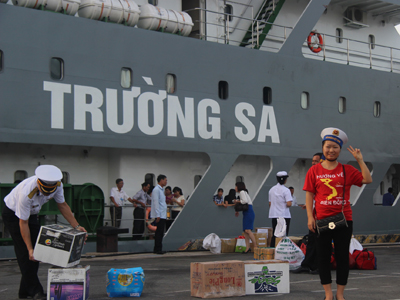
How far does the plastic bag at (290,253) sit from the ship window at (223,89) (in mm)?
5927

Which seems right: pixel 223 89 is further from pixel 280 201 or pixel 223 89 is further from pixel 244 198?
pixel 280 201

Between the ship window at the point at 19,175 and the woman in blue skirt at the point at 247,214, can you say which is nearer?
the ship window at the point at 19,175

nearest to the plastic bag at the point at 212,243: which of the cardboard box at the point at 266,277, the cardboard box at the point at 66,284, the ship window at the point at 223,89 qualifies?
the ship window at the point at 223,89

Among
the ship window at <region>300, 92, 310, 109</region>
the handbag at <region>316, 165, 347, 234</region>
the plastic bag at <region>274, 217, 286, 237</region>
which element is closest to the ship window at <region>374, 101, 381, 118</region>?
the ship window at <region>300, 92, 310, 109</region>

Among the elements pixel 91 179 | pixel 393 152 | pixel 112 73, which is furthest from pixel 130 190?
pixel 393 152

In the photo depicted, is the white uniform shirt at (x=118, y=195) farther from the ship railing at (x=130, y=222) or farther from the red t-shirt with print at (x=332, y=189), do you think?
the red t-shirt with print at (x=332, y=189)

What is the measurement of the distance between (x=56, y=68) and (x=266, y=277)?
22.7 feet

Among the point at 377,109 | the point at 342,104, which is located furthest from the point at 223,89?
the point at 377,109

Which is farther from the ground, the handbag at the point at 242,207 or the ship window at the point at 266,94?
the ship window at the point at 266,94

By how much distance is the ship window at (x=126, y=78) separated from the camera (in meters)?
12.4

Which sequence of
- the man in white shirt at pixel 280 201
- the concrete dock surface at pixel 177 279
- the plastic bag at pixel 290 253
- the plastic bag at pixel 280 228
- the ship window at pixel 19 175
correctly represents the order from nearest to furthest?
1. the concrete dock surface at pixel 177 279
2. the plastic bag at pixel 290 253
3. the plastic bag at pixel 280 228
4. the man in white shirt at pixel 280 201
5. the ship window at pixel 19 175

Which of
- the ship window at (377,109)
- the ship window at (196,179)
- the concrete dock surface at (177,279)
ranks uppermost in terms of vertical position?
the ship window at (377,109)

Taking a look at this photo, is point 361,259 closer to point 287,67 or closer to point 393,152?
point 287,67

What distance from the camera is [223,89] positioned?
1408cm
